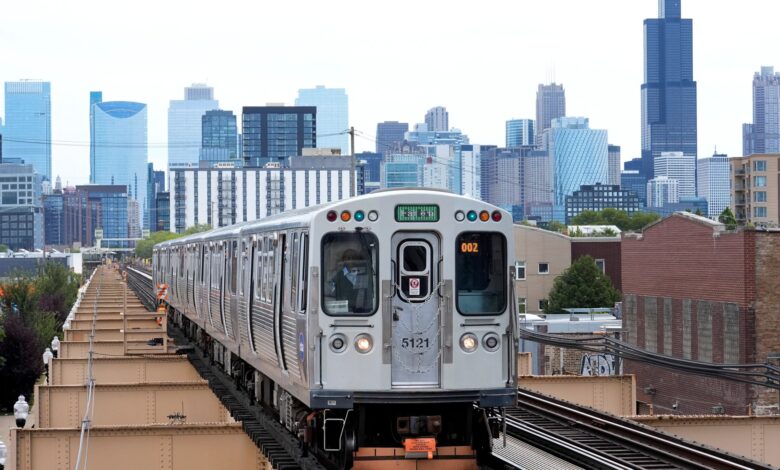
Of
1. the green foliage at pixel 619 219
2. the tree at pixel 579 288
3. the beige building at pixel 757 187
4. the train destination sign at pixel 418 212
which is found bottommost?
the tree at pixel 579 288

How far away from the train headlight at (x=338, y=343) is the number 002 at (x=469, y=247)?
1592 millimetres

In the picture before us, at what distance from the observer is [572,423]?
1861cm

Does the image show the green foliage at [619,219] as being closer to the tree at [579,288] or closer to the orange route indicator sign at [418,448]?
the tree at [579,288]

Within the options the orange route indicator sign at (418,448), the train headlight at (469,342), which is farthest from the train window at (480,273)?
the orange route indicator sign at (418,448)

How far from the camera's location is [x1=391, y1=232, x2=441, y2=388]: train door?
13781 millimetres

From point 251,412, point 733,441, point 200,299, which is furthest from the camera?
point 200,299

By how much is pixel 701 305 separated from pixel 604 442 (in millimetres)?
31394

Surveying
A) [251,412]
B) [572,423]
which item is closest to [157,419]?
[251,412]

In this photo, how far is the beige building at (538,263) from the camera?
7638cm

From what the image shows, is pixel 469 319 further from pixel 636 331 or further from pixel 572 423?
pixel 636 331

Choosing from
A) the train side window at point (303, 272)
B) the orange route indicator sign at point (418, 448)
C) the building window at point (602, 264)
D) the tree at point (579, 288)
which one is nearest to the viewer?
the orange route indicator sign at point (418, 448)

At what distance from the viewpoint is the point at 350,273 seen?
13812mm

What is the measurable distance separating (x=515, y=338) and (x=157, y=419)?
1045 centimetres

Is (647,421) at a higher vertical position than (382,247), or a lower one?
lower
